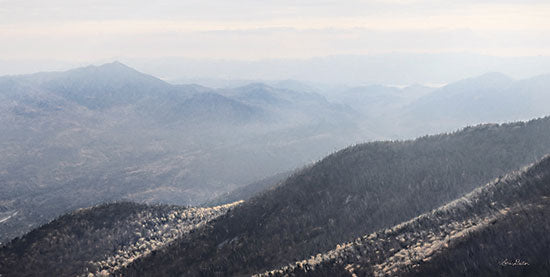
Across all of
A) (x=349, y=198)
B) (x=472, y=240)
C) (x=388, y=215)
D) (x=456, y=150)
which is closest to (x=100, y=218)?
(x=349, y=198)

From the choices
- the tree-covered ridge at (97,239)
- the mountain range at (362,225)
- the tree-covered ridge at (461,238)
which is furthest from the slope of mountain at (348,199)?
the tree-covered ridge at (461,238)

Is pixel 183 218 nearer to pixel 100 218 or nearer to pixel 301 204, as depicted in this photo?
pixel 100 218

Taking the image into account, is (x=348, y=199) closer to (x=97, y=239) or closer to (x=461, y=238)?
(x=461, y=238)

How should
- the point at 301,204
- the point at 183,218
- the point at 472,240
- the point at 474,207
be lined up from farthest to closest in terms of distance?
the point at 183,218 < the point at 301,204 < the point at 474,207 < the point at 472,240

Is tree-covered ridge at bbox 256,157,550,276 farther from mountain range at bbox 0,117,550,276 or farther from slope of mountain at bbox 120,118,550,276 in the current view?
slope of mountain at bbox 120,118,550,276

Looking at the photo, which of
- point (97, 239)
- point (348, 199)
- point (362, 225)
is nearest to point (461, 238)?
point (362, 225)

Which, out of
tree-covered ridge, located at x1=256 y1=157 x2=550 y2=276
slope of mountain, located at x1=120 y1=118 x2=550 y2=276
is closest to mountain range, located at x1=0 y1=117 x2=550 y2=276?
tree-covered ridge, located at x1=256 y1=157 x2=550 y2=276

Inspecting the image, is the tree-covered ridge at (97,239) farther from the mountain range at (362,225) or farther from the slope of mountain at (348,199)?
the slope of mountain at (348,199)
